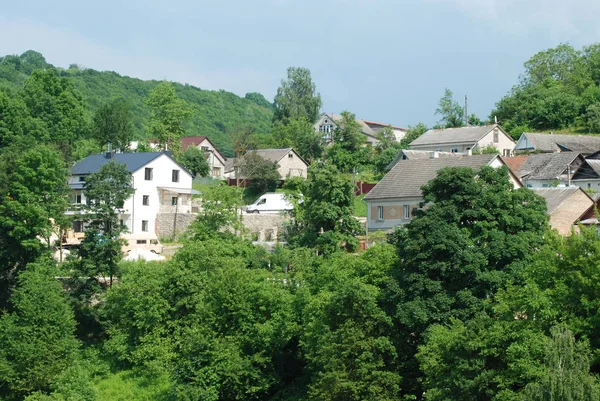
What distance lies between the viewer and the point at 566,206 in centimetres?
4628

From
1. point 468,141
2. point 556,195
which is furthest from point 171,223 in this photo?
point 468,141

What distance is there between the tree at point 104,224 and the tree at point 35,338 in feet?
7.91

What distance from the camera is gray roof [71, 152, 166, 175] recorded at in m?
59.2

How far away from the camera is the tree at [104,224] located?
45156 mm

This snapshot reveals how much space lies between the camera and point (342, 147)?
2913 inches

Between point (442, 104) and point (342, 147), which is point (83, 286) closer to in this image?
point (342, 147)

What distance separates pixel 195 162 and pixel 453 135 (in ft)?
65.8

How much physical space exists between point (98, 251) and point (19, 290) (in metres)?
4.20

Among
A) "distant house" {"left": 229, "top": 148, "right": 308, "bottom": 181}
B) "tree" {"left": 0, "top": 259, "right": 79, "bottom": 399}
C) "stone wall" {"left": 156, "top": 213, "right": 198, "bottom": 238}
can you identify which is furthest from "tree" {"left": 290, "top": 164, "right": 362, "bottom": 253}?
"distant house" {"left": 229, "top": 148, "right": 308, "bottom": 181}

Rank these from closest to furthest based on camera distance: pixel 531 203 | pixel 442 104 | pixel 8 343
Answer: pixel 531 203
pixel 8 343
pixel 442 104

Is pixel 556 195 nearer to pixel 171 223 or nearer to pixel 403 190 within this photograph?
pixel 403 190

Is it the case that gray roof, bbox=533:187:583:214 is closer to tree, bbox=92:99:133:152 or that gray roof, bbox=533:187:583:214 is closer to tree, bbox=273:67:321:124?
tree, bbox=92:99:133:152

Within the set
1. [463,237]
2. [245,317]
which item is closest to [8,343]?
[245,317]

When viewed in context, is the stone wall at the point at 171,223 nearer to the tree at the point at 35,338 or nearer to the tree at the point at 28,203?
the tree at the point at 28,203
